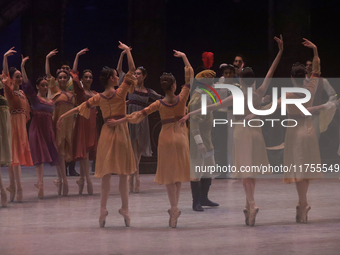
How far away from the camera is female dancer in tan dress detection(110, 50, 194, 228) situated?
5.02 m

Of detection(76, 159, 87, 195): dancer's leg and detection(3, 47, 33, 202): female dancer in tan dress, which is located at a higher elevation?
detection(3, 47, 33, 202): female dancer in tan dress

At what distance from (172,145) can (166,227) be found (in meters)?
0.76

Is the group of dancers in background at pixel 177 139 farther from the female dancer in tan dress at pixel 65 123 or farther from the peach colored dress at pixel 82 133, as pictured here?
the peach colored dress at pixel 82 133

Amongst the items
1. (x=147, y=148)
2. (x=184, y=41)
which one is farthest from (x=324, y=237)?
(x=184, y=41)

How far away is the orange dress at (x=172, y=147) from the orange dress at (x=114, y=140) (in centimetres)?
19

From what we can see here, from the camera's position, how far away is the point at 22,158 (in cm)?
652

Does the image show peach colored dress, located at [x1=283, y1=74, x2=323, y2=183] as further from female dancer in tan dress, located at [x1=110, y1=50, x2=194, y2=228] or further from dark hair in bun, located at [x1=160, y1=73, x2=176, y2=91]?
dark hair in bun, located at [x1=160, y1=73, x2=176, y2=91]

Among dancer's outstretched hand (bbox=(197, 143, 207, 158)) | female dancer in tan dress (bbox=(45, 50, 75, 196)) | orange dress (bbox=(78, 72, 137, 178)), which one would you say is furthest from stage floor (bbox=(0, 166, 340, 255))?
dancer's outstretched hand (bbox=(197, 143, 207, 158))

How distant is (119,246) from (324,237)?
170 cm

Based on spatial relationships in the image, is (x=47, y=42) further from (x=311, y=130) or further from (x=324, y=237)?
(x=324, y=237)

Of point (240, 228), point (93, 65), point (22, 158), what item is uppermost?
point (93, 65)

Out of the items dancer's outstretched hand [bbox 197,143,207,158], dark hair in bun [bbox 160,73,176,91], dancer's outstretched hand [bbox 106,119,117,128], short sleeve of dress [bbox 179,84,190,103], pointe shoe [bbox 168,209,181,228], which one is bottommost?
pointe shoe [bbox 168,209,181,228]

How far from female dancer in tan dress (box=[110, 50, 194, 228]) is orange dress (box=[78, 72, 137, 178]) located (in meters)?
0.12

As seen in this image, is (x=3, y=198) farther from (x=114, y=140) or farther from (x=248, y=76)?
(x=248, y=76)
